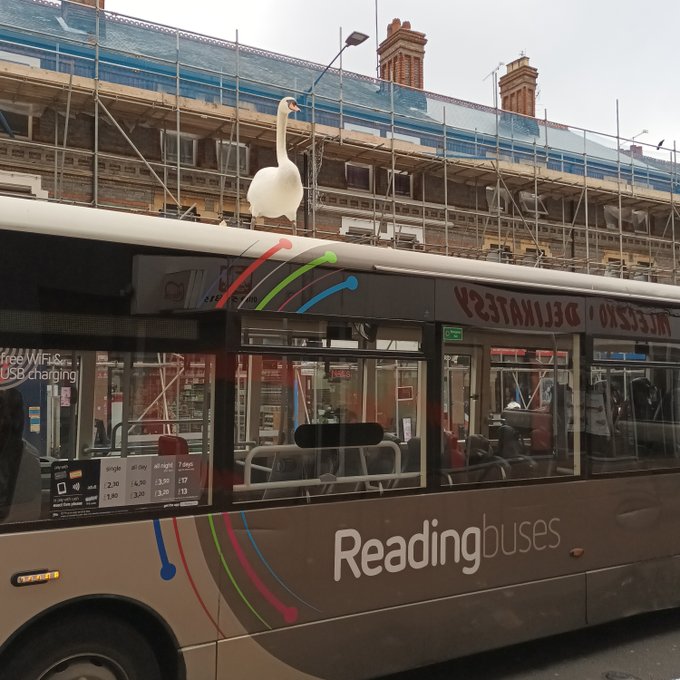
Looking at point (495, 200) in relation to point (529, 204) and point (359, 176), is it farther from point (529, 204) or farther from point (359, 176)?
point (359, 176)

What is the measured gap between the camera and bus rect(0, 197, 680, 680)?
3.26m

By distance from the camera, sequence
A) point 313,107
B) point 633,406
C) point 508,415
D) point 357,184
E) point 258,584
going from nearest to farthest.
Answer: point 258,584, point 508,415, point 633,406, point 313,107, point 357,184

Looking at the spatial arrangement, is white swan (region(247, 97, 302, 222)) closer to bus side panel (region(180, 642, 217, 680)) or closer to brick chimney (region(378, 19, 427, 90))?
bus side panel (region(180, 642, 217, 680))

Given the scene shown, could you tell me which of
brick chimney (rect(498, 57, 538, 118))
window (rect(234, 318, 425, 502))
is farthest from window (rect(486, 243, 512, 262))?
window (rect(234, 318, 425, 502))

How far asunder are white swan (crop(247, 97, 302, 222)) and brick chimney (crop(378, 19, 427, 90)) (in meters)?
12.1

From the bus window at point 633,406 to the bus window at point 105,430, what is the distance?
2876 mm

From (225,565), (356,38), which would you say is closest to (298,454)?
(225,565)

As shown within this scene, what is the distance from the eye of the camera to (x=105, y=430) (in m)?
3.46

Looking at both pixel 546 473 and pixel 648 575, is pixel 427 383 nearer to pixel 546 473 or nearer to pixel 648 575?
pixel 546 473

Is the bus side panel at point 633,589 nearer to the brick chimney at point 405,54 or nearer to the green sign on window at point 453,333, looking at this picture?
the green sign on window at point 453,333

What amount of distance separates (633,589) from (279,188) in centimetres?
696

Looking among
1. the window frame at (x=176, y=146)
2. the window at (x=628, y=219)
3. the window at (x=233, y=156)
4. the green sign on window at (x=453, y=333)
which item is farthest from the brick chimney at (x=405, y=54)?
the green sign on window at (x=453, y=333)

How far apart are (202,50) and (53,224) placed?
1267 cm

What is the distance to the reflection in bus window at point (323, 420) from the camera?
3.79 metres
